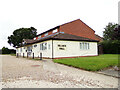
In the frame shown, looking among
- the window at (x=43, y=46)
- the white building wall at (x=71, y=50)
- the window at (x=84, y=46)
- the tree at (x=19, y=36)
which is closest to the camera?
the white building wall at (x=71, y=50)

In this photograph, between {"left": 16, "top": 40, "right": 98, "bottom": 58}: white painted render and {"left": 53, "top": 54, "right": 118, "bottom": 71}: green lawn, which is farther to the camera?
{"left": 16, "top": 40, "right": 98, "bottom": 58}: white painted render

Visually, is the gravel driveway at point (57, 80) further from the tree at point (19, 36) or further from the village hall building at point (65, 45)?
the tree at point (19, 36)

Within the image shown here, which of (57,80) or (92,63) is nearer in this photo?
(57,80)

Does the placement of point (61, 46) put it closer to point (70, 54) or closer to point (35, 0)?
point (70, 54)

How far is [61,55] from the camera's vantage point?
53.1 ft

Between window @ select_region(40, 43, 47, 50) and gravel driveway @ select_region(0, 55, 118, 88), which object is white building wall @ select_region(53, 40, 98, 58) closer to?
window @ select_region(40, 43, 47, 50)

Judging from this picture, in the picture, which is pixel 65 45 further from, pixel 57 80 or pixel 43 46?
pixel 57 80

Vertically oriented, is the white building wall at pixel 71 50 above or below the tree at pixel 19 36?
below

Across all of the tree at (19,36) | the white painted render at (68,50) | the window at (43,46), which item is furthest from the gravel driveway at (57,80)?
the tree at (19,36)

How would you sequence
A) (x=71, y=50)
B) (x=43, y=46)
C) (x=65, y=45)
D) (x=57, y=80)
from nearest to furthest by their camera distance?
(x=57, y=80), (x=65, y=45), (x=71, y=50), (x=43, y=46)

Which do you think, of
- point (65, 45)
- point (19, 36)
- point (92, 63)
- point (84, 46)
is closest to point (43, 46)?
point (65, 45)

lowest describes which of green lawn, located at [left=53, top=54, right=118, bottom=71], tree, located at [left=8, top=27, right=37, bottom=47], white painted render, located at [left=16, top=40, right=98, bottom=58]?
green lawn, located at [left=53, top=54, right=118, bottom=71]

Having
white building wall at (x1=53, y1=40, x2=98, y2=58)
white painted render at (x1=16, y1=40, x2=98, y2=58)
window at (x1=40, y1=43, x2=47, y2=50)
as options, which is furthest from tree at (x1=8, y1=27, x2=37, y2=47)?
white building wall at (x1=53, y1=40, x2=98, y2=58)

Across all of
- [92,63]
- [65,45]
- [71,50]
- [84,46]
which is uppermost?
[65,45]
